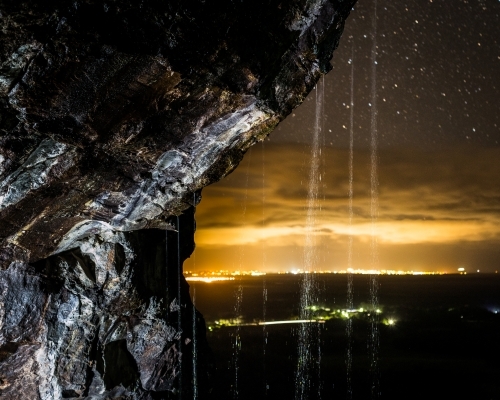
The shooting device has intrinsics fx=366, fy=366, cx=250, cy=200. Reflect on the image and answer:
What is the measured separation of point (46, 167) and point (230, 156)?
11.5ft

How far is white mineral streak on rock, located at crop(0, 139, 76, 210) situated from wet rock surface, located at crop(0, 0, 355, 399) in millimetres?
25

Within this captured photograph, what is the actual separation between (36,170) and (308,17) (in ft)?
17.2

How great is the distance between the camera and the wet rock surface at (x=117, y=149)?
A: 4.88m

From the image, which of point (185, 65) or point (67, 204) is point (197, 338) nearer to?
point (67, 204)

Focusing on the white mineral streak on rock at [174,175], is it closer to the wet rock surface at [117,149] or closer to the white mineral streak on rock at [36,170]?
the wet rock surface at [117,149]

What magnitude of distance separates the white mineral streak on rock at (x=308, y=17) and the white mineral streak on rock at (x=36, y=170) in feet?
13.6

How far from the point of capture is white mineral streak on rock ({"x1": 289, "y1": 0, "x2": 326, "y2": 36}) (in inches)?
217

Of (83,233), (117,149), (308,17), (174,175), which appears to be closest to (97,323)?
(83,233)

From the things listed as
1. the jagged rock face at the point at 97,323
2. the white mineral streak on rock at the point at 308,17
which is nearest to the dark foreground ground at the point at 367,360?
the jagged rock face at the point at 97,323

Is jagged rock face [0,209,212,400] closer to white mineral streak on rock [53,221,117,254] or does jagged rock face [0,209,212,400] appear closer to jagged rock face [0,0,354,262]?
white mineral streak on rock [53,221,117,254]

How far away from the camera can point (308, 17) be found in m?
5.61

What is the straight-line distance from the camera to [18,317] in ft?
29.1

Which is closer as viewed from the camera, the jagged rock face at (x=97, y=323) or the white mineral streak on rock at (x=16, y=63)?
the white mineral streak on rock at (x=16, y=63)

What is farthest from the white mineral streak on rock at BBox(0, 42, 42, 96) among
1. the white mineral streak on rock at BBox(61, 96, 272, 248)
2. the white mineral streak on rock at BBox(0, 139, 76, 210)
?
the white mineral streak on rock at BBox(61, 96, 272, 248)
